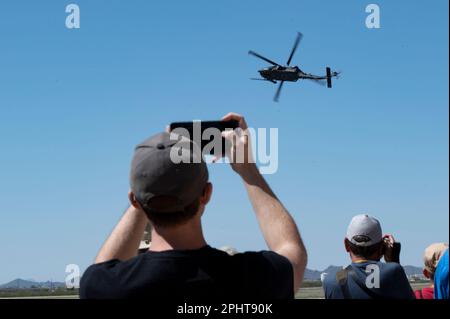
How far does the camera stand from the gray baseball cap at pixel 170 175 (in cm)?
276

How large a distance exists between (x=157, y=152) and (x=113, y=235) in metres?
0.55

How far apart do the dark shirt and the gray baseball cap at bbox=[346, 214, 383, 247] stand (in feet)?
0.59

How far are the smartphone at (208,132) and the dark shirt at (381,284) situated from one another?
2495 millimetres

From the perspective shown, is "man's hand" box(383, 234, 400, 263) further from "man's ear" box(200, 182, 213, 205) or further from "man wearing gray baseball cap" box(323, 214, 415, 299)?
"man's ear" box(200, 182, 213, 205)

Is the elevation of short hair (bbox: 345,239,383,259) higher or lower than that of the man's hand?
higher

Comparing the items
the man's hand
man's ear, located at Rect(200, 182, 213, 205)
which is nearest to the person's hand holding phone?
man's ear, located at Rect(200, 182, 213, 205)

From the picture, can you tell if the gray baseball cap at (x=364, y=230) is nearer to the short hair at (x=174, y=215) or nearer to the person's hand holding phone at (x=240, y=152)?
the person's hand holding phone at (x=240, y=152)

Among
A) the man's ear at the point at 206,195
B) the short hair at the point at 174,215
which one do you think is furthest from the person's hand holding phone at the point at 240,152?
the short hair at the point at 174,215

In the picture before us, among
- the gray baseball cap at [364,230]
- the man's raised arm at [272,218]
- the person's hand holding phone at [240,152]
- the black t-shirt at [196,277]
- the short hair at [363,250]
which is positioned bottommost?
the short hair at [363,250]

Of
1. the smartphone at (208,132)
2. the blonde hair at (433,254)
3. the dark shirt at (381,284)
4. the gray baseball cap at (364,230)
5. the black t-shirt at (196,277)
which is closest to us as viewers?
the black t-shirt at (196,277)

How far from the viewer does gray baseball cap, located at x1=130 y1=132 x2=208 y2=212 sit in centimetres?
276

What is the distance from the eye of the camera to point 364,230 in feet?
17.8

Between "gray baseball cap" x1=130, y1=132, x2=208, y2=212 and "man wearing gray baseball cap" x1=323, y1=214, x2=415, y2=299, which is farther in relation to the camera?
"man wearing gray baseball cap" x1=323, y1=214, x2=415, y2=299
